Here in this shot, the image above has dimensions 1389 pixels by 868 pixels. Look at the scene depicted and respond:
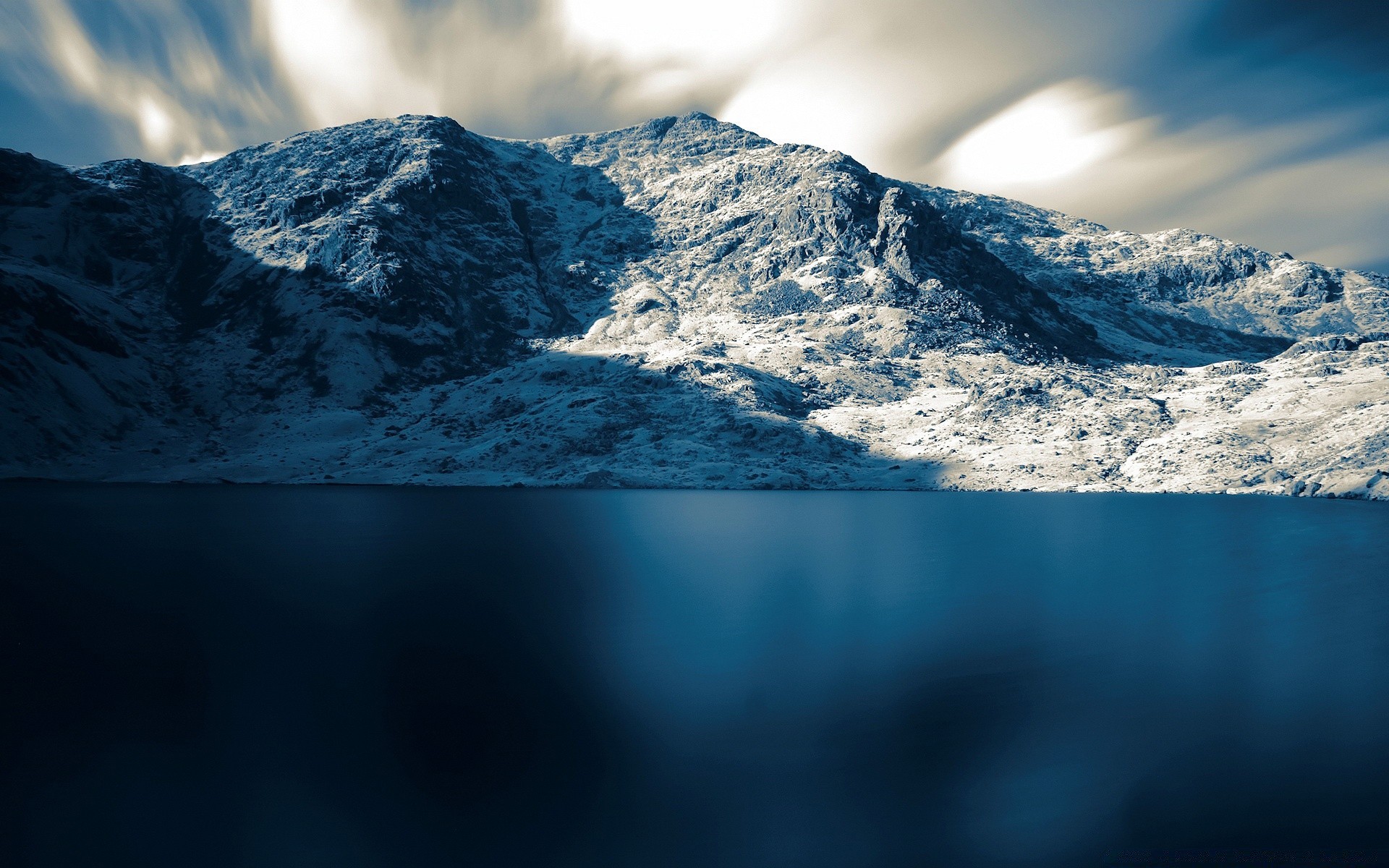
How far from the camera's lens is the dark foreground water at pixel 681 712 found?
17.6 metres

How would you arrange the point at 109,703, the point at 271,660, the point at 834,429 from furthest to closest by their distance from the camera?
the point at 834,429, the point at 271,660, the point at 109,703

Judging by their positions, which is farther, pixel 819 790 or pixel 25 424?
pixel 25 424

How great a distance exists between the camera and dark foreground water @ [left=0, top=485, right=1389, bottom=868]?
17641mm

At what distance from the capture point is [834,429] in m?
198

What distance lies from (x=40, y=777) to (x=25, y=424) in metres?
211

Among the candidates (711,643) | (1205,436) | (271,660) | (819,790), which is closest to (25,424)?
(271,660)

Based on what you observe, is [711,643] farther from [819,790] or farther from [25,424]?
[25,424]

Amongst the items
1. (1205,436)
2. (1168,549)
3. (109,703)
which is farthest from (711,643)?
(1205,436)

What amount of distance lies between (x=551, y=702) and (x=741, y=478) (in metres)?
148

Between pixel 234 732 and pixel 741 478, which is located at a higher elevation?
pixel 741 478

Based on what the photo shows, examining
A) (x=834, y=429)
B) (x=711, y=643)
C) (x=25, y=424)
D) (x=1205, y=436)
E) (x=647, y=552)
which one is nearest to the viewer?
(x=711, y=643)

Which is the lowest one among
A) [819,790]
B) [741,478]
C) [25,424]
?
[819,790]

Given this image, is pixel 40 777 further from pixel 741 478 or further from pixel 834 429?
pixel 834 429

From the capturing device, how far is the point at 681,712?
86.0 feet
